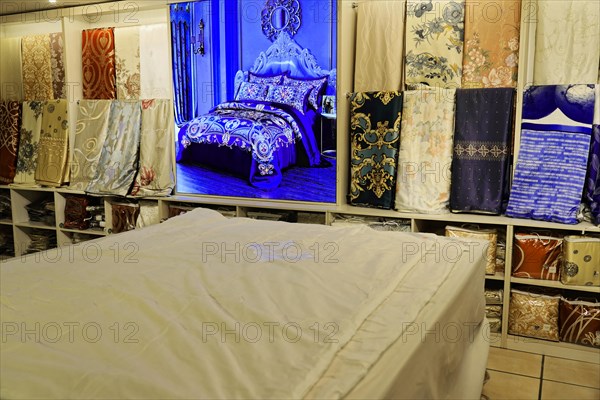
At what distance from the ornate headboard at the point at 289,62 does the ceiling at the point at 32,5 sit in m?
1.42

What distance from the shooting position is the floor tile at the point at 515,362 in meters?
2.86

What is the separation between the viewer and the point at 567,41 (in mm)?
2965

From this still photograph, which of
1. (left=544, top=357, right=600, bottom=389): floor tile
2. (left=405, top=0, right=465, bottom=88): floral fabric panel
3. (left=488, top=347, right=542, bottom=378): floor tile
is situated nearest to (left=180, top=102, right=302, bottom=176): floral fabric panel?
(left=405, top=0, right=465, bottom=88): floral fabric panel

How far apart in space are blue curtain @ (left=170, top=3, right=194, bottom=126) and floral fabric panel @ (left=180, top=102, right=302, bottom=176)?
0.70 feet

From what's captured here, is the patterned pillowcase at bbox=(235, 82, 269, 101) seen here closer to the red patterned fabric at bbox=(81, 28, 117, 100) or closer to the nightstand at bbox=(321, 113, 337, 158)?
the nightstand at bbox=(321, 113, 337, 158)

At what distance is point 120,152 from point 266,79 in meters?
1.37

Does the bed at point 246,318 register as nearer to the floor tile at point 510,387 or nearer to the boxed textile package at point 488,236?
the floor tile at point 510,387

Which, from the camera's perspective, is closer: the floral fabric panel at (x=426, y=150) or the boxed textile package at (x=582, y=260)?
the boxed textile package at (x=582, y=260)

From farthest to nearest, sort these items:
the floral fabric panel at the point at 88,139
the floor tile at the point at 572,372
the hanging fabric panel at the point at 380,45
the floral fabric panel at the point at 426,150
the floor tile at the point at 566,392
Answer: the floral fabric panel at the point at 88,139, the hanging fabric panel at the point at 380,45, the floral fabric panel at the point at 426,150, the floor tile at the point at 572,372, the floor tile at the point at 566,392

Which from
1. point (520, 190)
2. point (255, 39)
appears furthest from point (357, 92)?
point (520, 190)

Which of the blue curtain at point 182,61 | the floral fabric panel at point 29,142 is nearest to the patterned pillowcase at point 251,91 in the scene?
the blue curtain at point 182,61

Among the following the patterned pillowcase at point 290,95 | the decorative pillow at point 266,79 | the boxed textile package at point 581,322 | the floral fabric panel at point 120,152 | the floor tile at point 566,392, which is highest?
the decorative pillow at point 266,79

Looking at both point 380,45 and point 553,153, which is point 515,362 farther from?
point 380,45

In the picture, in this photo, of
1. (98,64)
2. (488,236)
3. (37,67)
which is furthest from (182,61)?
(488,236)
